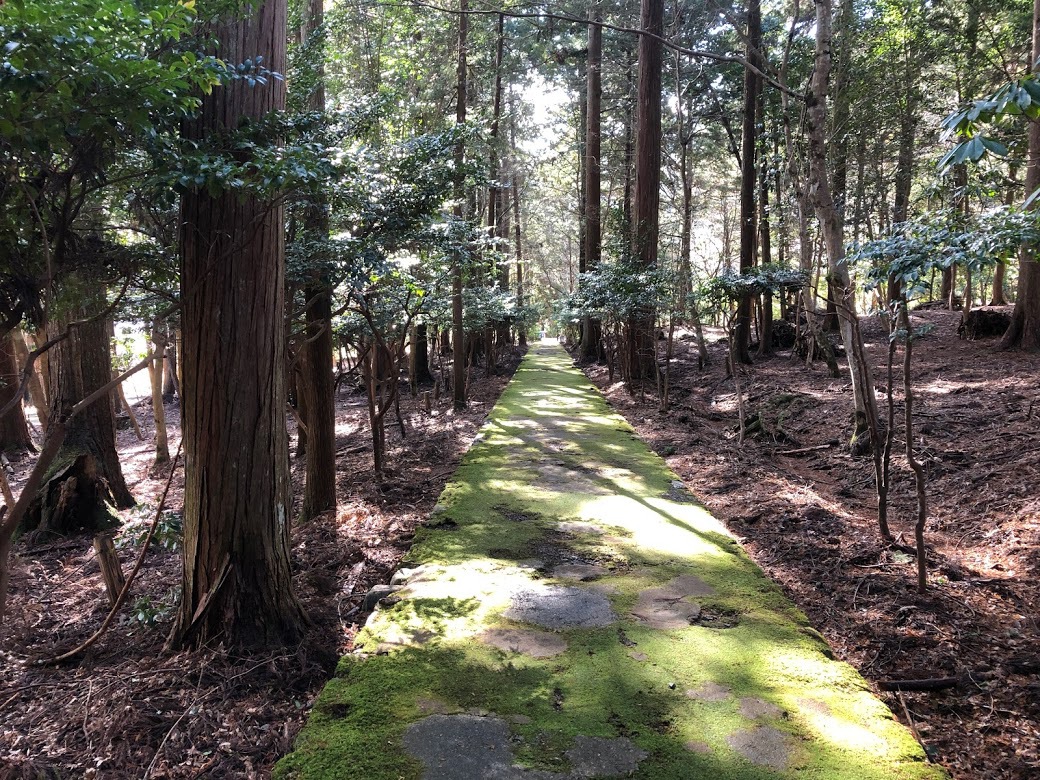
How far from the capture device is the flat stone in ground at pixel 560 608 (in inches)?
129

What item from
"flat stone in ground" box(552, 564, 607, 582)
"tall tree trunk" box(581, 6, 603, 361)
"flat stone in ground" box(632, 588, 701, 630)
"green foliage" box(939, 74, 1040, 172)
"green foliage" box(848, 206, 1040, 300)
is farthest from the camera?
"tall tree trunk" box(581, 6, 603, 361)

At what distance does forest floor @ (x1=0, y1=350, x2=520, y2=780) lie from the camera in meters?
2.30

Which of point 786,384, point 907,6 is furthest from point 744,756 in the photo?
point 907,6

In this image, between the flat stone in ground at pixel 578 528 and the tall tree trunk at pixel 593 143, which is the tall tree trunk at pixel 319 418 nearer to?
the flat stone in ground at pixel 578 528

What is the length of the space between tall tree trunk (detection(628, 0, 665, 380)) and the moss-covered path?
24.7 feet

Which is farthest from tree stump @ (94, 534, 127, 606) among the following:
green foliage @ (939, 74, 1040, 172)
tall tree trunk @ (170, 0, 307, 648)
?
green foliage @ (939, 74, 1040, 172)

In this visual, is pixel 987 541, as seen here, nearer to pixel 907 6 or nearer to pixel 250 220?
pixel 250 220

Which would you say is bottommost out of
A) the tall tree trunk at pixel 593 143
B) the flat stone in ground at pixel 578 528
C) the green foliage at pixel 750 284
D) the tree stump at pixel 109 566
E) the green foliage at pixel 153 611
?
the flat stone in ground at pixel 578 528

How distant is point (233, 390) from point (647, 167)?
1125 centimetres

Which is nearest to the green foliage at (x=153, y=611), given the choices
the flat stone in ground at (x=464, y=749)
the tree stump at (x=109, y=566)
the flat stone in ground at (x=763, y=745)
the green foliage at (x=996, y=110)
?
the tree stump at (x=109, y=566)

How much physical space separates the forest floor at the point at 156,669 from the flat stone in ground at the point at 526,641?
77 centimetres

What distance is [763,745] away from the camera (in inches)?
89.2

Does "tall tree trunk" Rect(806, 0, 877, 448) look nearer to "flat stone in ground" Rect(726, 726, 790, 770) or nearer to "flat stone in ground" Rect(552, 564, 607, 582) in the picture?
"flat stone in ground" Rect(552, 564, 607, 582)

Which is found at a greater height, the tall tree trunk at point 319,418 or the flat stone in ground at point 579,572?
the tall tree trunk at point 319,418
